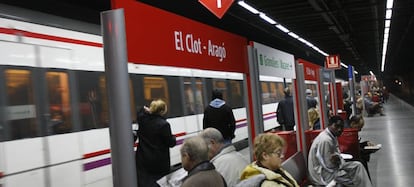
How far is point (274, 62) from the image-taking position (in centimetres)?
560

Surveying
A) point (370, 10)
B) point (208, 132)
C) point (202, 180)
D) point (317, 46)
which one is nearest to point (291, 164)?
point (208, 132)

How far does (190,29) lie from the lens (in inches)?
136

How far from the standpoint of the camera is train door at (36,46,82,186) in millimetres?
5613

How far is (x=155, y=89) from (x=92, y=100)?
88.1 inches

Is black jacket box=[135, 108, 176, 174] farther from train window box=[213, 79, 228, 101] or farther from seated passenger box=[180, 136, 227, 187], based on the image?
train window box=[213, 79, 228, 101]

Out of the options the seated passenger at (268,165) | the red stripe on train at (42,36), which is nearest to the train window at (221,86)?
the red stripe on train at (42,36)

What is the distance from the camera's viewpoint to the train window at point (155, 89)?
8578mm

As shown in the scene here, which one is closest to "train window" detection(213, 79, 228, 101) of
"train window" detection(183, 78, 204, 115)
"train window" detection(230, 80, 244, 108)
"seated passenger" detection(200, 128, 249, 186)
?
"train window" detection(230, 80, 244, 108)

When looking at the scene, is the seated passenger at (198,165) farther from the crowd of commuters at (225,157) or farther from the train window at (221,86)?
the train window at (221,86)

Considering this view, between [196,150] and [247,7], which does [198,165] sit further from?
[247,7]

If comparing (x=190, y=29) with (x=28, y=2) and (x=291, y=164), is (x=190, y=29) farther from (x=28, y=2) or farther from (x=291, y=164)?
(x=28, y=2)

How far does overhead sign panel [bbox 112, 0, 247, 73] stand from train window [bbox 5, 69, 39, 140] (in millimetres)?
2585

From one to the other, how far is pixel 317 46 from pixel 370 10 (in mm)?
12270

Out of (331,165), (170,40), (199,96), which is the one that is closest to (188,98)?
(199,96)
